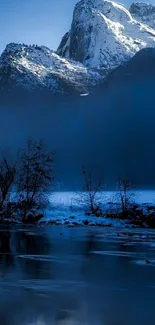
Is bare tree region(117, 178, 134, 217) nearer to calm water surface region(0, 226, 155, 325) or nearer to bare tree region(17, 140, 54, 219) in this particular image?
bare tree region(17, 140, 54, 219)

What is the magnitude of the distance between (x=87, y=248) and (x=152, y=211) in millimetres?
28049

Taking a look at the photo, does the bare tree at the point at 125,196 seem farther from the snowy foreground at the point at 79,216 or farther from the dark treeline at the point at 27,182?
the dark treeline at the point at 27,182

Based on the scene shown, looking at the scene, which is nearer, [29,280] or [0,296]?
[0,296]

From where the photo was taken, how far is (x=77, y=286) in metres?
16.1

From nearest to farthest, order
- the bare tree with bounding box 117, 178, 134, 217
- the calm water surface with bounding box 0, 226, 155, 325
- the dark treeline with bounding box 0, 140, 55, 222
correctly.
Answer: the calm water surface with bounding box 0, 226, 155, 325 < the bare tree with bounding box 117, 178, 134, 217 < the dark treeline with bounding box 0, 140, 55, 222

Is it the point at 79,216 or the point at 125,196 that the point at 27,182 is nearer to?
the point at 79,216

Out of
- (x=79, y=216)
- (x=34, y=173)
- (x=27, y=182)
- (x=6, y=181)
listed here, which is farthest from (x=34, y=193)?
(x=79, y=216)

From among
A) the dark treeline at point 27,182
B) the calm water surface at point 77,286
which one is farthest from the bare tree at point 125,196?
the calm water surface at point 77,286

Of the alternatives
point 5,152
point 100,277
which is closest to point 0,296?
point 100,277

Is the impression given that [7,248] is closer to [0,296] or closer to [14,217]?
[0,296]

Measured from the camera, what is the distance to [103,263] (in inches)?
858

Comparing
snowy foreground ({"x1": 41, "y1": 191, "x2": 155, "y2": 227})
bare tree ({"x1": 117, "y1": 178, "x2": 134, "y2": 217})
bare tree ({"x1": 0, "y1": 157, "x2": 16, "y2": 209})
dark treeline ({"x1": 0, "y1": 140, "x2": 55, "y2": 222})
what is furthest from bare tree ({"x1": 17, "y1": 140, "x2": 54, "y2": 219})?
bare tree ({"x1": 117, "y1": 178, "x2": 134, "y2": 217})

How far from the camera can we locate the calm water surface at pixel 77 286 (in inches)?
471

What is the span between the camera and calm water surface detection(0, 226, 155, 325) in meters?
12.0
